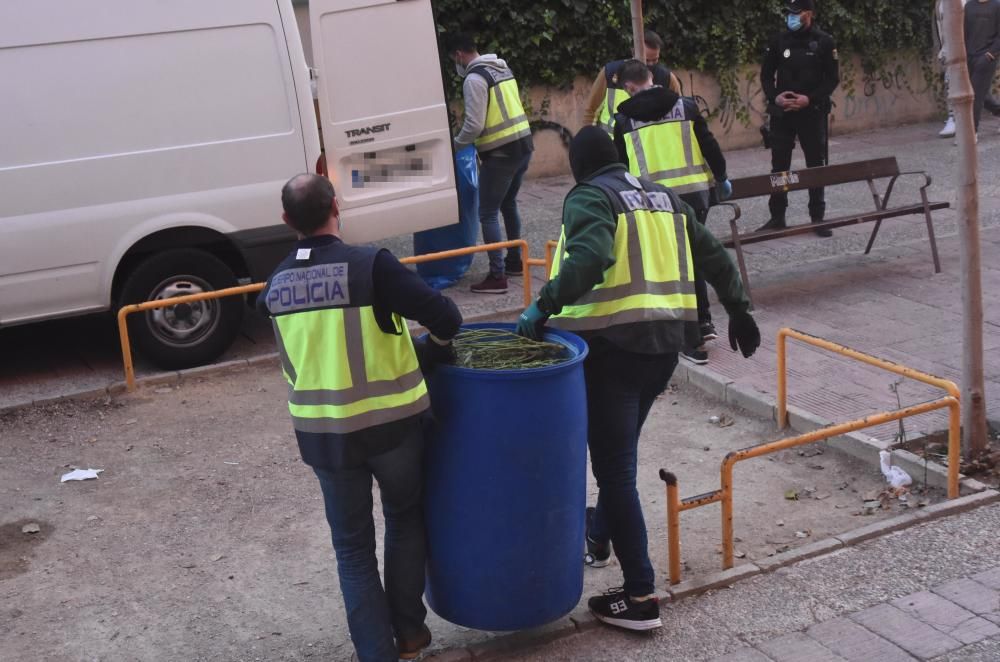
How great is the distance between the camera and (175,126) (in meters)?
7.21

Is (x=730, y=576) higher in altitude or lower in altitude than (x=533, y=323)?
lower

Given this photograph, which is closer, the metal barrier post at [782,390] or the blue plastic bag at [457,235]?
the metal barrier post at [782,390]

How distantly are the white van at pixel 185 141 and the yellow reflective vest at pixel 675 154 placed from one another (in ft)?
5.14

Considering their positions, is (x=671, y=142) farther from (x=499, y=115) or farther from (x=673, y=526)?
(x=673, y=526)

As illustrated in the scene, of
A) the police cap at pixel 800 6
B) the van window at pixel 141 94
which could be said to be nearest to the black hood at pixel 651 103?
the van window at pixel 141 94

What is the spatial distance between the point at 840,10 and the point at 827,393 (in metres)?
9.55

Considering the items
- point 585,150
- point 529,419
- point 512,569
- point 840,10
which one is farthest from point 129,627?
point 840,10

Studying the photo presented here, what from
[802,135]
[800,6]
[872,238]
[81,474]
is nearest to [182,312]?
[81,474]

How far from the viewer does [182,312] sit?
7.51 metres

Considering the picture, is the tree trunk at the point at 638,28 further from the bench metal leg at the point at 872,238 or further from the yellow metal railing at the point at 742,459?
the yellow metal railing at the point at 742,459

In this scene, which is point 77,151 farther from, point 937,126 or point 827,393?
point 937,126

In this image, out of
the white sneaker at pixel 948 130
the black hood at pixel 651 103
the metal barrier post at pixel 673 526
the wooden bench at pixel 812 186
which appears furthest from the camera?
the white sneaker at pixel 948 130

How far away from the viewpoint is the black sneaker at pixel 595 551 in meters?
4.83

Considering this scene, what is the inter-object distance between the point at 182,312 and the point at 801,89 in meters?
5.40
